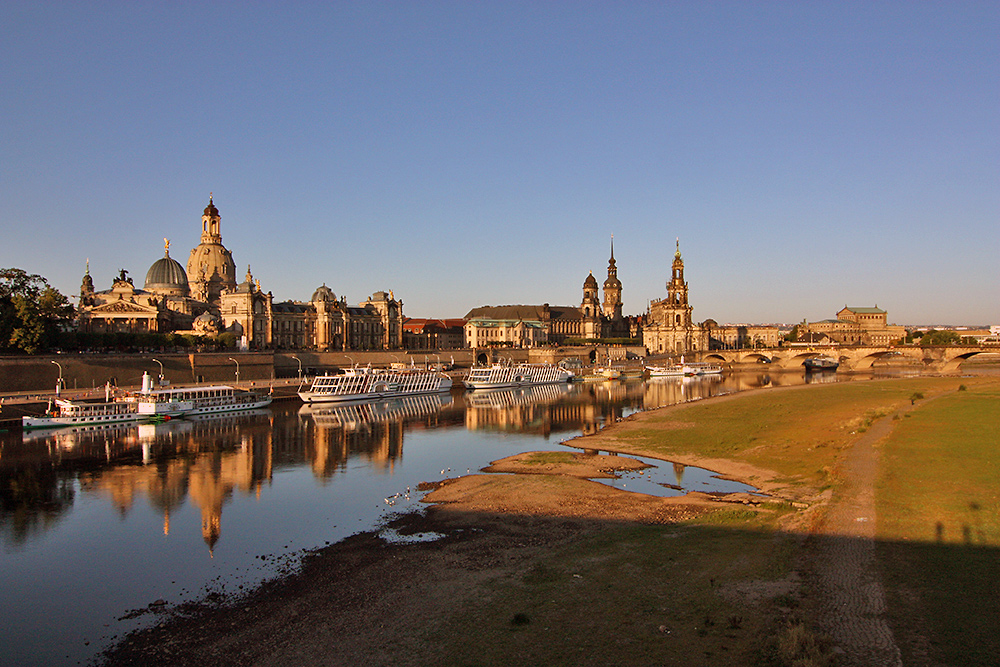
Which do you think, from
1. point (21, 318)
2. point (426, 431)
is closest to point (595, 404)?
point (426, 431)

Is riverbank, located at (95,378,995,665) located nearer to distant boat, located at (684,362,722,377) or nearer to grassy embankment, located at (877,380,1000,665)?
grassy embankment, located at (877,380,1000,665)

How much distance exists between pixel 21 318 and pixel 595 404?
6350 cm

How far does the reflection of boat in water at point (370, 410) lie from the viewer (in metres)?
65.9

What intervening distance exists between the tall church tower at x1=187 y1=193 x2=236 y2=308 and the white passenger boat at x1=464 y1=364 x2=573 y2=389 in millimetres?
66291

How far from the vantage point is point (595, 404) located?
81625mm

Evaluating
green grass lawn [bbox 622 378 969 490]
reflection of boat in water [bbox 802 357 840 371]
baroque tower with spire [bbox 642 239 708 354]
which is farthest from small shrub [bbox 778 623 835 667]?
baroque tower with spire [bbox 642 239 708 354]

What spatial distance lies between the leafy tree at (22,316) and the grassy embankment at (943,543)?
80899mm

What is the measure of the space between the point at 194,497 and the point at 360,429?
996 inches

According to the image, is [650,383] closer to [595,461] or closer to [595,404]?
[595,404]

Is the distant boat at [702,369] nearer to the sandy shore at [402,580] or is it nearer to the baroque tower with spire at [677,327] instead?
the baroque tower with spire at [677,327]

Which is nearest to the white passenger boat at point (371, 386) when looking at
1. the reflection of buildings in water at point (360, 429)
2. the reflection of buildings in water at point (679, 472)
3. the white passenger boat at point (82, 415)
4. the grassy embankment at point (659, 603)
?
the reflection of buildings in water at point (360, 429)

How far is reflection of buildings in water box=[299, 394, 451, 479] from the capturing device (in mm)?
45375

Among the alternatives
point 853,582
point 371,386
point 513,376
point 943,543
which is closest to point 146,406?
point 371,386

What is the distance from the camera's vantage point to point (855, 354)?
5325 inches
